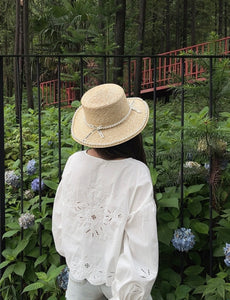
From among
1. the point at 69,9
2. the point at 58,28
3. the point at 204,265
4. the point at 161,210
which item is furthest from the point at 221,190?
the point at 58,28

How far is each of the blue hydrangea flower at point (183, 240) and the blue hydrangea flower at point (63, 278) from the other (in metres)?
0.63

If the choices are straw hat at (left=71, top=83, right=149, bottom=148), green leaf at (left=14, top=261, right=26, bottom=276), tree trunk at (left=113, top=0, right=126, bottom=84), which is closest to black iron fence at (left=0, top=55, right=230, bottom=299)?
green leaf at (left=14, top=261, right=26, bottom=276)

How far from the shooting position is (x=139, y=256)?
1399 mm

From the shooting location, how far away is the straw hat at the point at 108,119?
4.91 feet

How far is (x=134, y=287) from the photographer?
4.49 ft

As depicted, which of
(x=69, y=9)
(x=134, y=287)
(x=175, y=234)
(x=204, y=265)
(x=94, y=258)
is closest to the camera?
(x=134, y=287)

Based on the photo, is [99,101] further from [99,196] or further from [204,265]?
[204,265]

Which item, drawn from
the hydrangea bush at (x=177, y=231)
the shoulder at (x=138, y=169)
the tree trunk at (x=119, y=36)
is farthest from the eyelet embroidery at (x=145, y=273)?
the tree trunk at (x=119, y=36)

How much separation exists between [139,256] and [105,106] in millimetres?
579

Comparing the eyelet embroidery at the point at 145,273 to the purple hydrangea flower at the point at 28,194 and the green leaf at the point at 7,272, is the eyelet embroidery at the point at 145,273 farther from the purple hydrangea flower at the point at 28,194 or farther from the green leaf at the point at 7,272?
the purple hydrangea flower at the point at 28,194

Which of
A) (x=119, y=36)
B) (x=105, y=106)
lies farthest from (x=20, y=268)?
(x=119, y=36)

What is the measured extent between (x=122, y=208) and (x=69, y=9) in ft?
43.3

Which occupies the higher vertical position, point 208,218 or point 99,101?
point 99,101

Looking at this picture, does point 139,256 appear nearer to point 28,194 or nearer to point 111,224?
point 111,224
